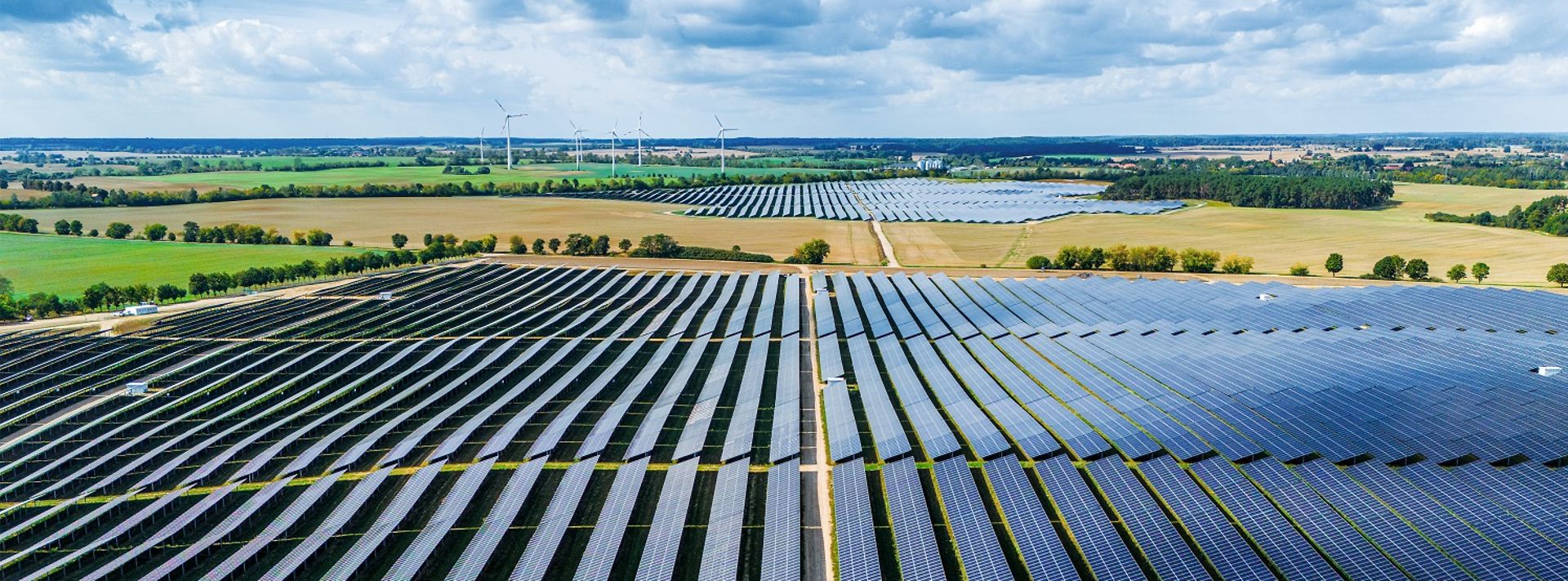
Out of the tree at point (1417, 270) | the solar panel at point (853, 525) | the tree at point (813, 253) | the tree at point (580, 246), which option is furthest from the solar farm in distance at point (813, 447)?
the tree at point (580, 246)

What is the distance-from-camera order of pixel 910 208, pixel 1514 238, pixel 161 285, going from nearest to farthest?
pixel 161 285, pixel 1514 238, pixel 910 208

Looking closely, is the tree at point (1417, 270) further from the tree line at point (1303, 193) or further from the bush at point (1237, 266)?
the tree line at point (1303, 193)

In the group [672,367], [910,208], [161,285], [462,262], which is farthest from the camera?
[910,208]

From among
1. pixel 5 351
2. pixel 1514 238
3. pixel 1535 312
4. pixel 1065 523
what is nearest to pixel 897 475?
pixel 1065 523

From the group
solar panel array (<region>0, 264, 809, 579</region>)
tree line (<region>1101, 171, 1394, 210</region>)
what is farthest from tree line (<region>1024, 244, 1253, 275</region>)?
tree line (<region>1101, 171, 1394, 210</region>)

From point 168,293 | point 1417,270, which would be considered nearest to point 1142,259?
point 1417,270

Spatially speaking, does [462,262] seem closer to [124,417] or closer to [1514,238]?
[124,417]

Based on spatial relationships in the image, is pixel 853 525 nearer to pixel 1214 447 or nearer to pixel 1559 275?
pixel 1214 447
